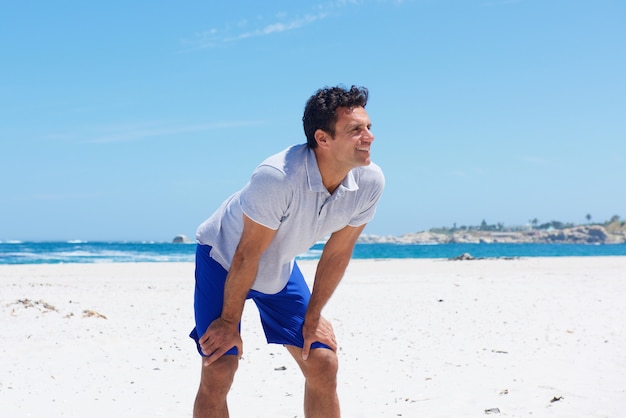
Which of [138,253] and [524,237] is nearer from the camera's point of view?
[138,253]

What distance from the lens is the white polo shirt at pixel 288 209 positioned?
2.96 meters

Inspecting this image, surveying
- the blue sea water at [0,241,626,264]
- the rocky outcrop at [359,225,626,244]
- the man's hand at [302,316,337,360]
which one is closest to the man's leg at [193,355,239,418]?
the man's hand at [302,316,337,360]

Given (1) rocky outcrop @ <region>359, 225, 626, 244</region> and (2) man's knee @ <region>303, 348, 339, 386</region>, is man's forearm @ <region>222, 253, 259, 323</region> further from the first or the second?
(1) rocky outcrop @ <region>359, 225, 626, 244</region>

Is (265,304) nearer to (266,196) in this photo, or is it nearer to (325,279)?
(325,279)

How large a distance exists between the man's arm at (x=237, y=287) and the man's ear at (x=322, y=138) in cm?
47

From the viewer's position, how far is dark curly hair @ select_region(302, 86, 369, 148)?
9.74 feet

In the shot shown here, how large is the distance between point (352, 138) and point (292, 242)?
62 centimetres

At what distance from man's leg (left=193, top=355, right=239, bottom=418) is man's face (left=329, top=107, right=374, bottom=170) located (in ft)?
3.81

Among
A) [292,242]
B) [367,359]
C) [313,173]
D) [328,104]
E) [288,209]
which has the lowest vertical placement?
[367,359]

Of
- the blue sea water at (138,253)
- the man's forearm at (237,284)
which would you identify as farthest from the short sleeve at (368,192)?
the blue sea water at (138,253)

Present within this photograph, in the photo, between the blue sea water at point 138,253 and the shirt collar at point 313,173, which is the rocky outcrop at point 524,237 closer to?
the blue sea water at point 138,253

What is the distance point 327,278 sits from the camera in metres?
3.46

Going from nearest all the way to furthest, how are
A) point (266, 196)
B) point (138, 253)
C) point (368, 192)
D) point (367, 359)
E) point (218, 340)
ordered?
1. point (266, 196)
2. point (218, 340)
3. point (368, 192)
4. point (367, 359)
5. point (138, 253)

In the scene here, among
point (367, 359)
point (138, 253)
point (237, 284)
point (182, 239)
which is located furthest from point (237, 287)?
point (182, 239)
